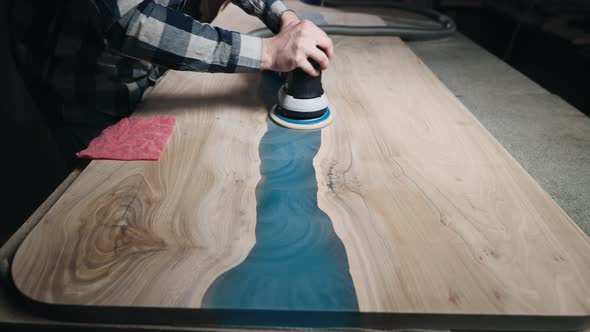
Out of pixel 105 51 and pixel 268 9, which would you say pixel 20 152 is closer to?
pixel 105 51

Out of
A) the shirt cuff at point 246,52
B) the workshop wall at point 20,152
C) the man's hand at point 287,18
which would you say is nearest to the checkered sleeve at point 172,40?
the shirt cuff at point 246,52

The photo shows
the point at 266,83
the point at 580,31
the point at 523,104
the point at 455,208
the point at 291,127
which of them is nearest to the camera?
the point at 455,208

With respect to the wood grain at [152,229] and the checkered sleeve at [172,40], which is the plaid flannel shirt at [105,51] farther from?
the wood grain at [152,229]

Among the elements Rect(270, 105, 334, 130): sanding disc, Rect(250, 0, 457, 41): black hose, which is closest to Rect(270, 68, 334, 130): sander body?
Rect(270, 105, 334, 130): sanding disc

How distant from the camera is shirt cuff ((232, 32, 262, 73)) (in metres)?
0.76

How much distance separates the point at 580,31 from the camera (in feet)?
6.09

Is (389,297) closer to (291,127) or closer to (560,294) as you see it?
(560,294)

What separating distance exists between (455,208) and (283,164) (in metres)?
0.30

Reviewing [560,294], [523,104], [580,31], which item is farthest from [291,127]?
[580,31]

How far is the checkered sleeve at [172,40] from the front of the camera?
27.2 inches

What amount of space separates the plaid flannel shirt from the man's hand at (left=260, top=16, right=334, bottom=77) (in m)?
0.03

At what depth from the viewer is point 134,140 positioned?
0.72 m

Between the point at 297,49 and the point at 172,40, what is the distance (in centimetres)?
25

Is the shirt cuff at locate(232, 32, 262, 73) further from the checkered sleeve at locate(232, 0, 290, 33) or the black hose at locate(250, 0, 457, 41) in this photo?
the black hose at locate(250, 0, 457, 41)
